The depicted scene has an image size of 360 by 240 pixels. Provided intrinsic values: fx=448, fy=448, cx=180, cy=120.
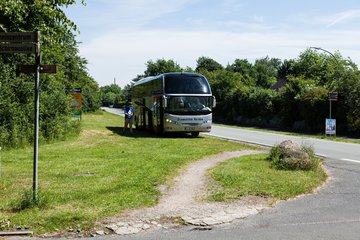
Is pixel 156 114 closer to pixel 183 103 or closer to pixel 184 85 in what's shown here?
pixel 183 103

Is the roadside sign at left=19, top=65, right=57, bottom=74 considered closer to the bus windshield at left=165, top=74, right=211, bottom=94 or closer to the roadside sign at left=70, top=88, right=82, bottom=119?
the bus windshield at left=165, top=74, right=211, bottom=94

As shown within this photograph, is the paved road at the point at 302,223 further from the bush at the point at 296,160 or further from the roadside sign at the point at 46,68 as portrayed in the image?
the roadside sign at the point at 46,68

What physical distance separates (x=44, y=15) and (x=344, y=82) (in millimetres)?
21509

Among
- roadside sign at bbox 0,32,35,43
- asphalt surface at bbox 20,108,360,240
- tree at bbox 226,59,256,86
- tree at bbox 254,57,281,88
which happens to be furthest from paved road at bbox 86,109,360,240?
tree at bbox 254,57,281,88

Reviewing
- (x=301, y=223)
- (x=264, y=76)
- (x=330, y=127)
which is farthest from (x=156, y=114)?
(x=264, y=76)

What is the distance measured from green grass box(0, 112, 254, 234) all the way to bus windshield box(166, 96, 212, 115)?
4802 millimetres

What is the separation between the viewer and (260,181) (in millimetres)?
9680

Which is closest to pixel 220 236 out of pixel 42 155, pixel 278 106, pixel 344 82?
pixel 42 155

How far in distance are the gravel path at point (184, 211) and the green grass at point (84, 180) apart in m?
0.28

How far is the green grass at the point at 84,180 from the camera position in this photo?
22.2ft

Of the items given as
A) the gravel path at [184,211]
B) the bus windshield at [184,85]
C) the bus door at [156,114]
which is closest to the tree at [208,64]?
the bus door at [156,114]

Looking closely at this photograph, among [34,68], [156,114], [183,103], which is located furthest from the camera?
[156,114]

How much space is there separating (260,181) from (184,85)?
12838 millimetres

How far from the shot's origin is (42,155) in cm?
1401
